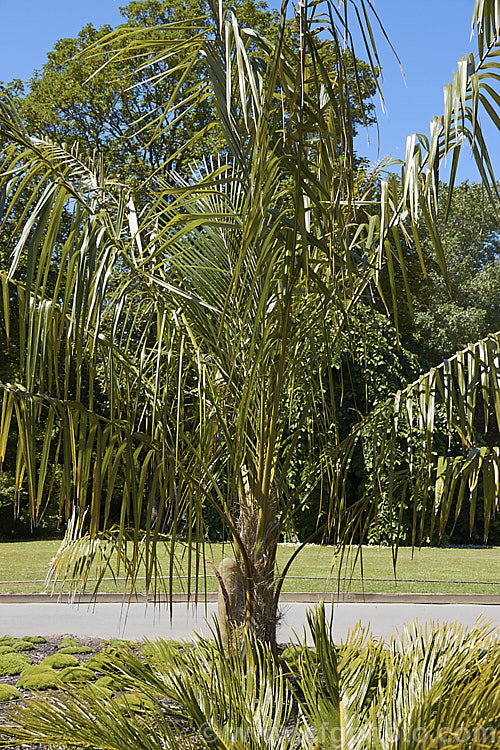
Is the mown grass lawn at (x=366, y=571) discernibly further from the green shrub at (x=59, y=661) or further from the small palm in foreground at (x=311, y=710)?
the small palm in foreground at (x=311, y=710)

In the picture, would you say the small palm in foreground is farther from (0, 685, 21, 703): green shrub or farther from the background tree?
the background tree

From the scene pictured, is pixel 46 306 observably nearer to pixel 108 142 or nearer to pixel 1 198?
pixel 1 198

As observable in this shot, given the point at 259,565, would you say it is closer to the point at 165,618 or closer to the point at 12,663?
the point at 12,663

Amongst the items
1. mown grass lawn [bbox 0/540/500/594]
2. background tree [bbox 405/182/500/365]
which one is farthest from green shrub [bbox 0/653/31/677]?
background tree [bbox 405/182/500/365]

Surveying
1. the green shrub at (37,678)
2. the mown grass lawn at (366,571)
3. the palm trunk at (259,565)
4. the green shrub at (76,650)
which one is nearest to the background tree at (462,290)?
the mown grass lawn at (366,571)

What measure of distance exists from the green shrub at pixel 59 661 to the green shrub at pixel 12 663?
0.13 meters

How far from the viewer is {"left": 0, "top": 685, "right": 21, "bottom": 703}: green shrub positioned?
13.2 ft

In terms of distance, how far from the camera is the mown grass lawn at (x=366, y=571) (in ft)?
28.3

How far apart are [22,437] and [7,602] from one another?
620cm

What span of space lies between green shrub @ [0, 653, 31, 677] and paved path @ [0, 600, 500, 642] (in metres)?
1.04

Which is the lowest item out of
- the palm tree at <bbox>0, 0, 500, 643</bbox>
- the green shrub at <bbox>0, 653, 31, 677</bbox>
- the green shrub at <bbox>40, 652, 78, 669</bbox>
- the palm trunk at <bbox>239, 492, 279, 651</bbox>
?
the green shrub at <bbox>0, 653, 31, 677</bbox>

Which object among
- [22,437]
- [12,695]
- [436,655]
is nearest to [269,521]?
[436,655]

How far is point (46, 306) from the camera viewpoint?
2.92 m

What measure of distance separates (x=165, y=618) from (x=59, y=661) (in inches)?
98.1
